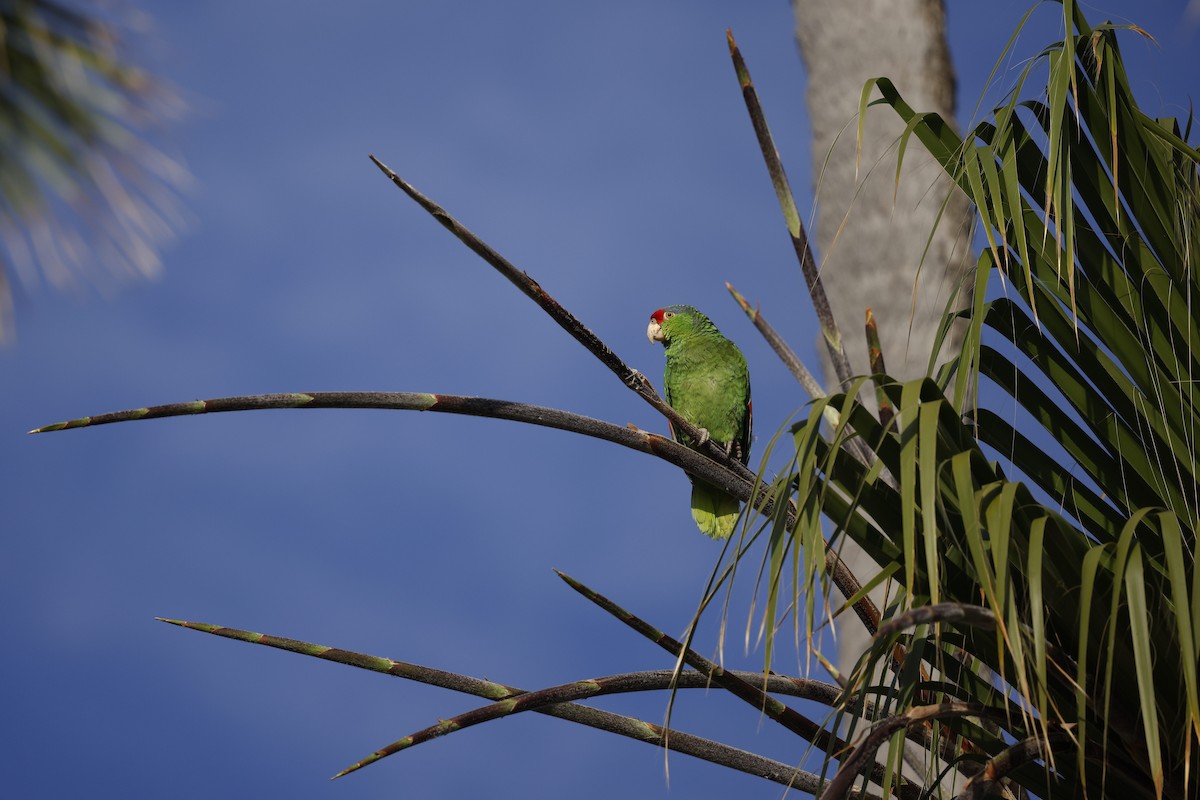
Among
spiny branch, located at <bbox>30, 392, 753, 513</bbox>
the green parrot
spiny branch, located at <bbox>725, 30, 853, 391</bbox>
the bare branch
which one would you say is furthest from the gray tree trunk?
the bare branch

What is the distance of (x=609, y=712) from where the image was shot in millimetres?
1806

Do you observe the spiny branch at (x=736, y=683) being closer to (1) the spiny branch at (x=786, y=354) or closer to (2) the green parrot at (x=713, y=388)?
(1) the spiny branch at (x=786, y=354)

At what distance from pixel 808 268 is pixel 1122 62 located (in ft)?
3.05

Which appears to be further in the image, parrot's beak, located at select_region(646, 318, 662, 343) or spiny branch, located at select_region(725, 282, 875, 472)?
parrot's beak, located at select_region(646, 318, 662, 343)

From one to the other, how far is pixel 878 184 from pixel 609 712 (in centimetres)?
303

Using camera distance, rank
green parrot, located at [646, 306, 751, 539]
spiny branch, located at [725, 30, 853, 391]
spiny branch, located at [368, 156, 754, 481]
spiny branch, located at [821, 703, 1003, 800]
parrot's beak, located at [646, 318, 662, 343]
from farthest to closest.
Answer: parrot's beak, located at [646, 318, 662, 343] < green parrot, located at [646, 306, 751, 539] < spiny branch, located at [725, 30, 853, 391] < spiny branch, located at [368, 156, 754, 481] < spiny branch, located at [821, 703, 1003, 800]

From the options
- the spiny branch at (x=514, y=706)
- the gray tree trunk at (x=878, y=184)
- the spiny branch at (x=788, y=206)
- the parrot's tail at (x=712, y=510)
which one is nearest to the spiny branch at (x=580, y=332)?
the spiny branch at (x=514, y=706)

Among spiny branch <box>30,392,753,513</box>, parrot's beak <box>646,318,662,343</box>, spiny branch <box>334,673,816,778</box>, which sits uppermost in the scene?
parrot's beak <box>646,318,662,343</box>

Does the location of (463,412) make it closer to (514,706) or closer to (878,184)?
(514,706)

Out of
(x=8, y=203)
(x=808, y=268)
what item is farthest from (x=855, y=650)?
(x=8, y=203)

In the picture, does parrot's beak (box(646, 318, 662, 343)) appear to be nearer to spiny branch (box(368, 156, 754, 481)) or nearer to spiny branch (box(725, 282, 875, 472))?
spiny branch (box(725, 282, 875, 472))

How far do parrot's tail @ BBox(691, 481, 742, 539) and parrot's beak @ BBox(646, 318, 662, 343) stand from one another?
2.94 ft

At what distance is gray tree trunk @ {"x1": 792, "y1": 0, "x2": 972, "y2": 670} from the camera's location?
13.6 ft

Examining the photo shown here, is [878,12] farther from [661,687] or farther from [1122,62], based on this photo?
[661,687]
